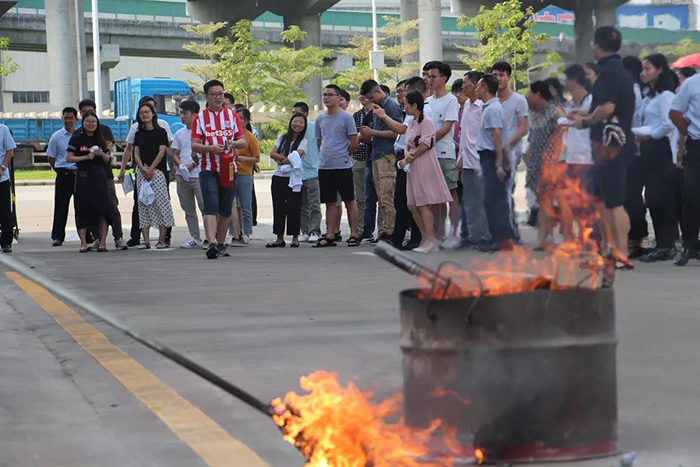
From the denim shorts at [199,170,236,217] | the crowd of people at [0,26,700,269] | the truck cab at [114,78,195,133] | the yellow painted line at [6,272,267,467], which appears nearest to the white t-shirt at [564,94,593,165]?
the crowd of people at [0,26,700,269]

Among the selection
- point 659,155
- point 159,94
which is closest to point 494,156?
point 659,155

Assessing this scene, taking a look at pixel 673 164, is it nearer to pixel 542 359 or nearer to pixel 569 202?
pixel 569 202

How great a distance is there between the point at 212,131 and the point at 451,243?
9.47ft

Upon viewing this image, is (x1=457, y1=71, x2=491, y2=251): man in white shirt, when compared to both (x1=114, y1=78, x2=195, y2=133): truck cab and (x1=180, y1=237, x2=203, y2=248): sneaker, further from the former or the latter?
(x1=114, y1=78, x2=195, y2=133): truck cab

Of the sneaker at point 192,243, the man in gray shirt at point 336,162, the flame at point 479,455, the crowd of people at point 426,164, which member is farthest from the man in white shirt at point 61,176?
the flame at point 479,455

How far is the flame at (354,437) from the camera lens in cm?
444

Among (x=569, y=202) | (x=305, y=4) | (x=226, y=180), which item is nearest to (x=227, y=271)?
(x=226, y=180)

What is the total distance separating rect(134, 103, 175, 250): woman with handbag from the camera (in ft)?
50.0

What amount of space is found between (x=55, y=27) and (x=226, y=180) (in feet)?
157

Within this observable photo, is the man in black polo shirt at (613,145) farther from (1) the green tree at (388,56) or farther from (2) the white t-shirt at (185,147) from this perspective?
(1) the green tree at (388,56)

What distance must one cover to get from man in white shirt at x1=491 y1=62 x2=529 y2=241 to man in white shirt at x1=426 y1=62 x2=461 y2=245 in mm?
711

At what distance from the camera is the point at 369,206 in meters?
15.2

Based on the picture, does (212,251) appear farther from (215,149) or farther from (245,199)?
(245,199)

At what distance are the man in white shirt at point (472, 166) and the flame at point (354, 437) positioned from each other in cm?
843
